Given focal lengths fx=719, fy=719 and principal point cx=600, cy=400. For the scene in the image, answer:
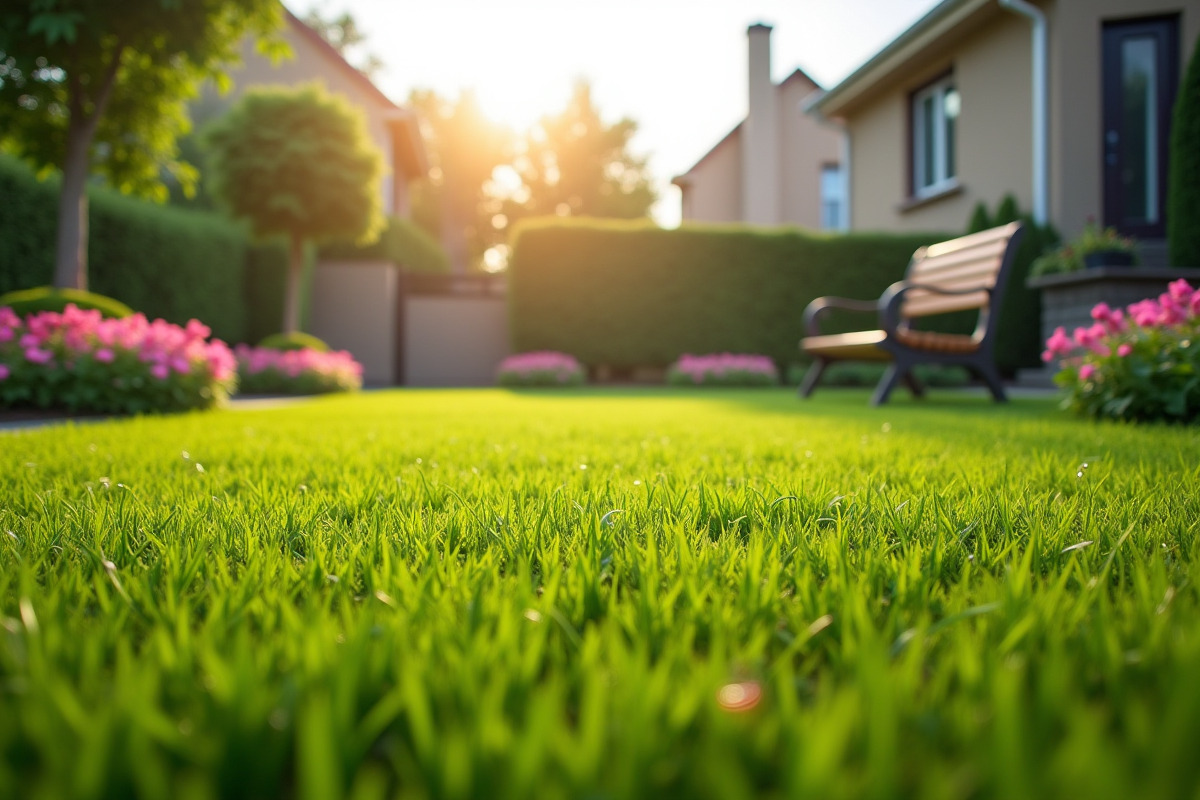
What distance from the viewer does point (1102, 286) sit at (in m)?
6.45

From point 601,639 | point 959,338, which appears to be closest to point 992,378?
point 959,338

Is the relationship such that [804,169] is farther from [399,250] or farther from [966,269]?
[966,269]

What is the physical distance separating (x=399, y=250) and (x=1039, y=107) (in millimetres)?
11165

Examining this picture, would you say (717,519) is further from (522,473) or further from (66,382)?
(66,382)

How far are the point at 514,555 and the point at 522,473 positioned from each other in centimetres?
78

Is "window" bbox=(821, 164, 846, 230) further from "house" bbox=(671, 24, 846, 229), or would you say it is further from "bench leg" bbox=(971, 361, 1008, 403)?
"bench leg" bbox=(971, 361, 1008, 403)

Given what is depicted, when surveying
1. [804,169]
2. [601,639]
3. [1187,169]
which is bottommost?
[601,639]

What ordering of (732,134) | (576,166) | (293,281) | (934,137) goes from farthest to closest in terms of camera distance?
1. (576,166)
2. (732,134)
3. (934,137)
4. (293,281)

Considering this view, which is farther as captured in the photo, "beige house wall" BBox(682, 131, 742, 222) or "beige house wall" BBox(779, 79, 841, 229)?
"beige house wall" BBox(682, 131, 742, 222)

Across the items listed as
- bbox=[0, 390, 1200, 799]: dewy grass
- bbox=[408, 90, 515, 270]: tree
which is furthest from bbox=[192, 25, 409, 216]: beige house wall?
bbox=[0, 390, 1200, 799]: dewy grass

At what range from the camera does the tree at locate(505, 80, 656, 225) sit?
3291 centimetres

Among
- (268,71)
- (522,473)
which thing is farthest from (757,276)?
(268,71)

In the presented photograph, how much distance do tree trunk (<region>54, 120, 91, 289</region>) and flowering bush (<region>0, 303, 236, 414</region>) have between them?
998mm

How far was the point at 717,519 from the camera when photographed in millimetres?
1334
